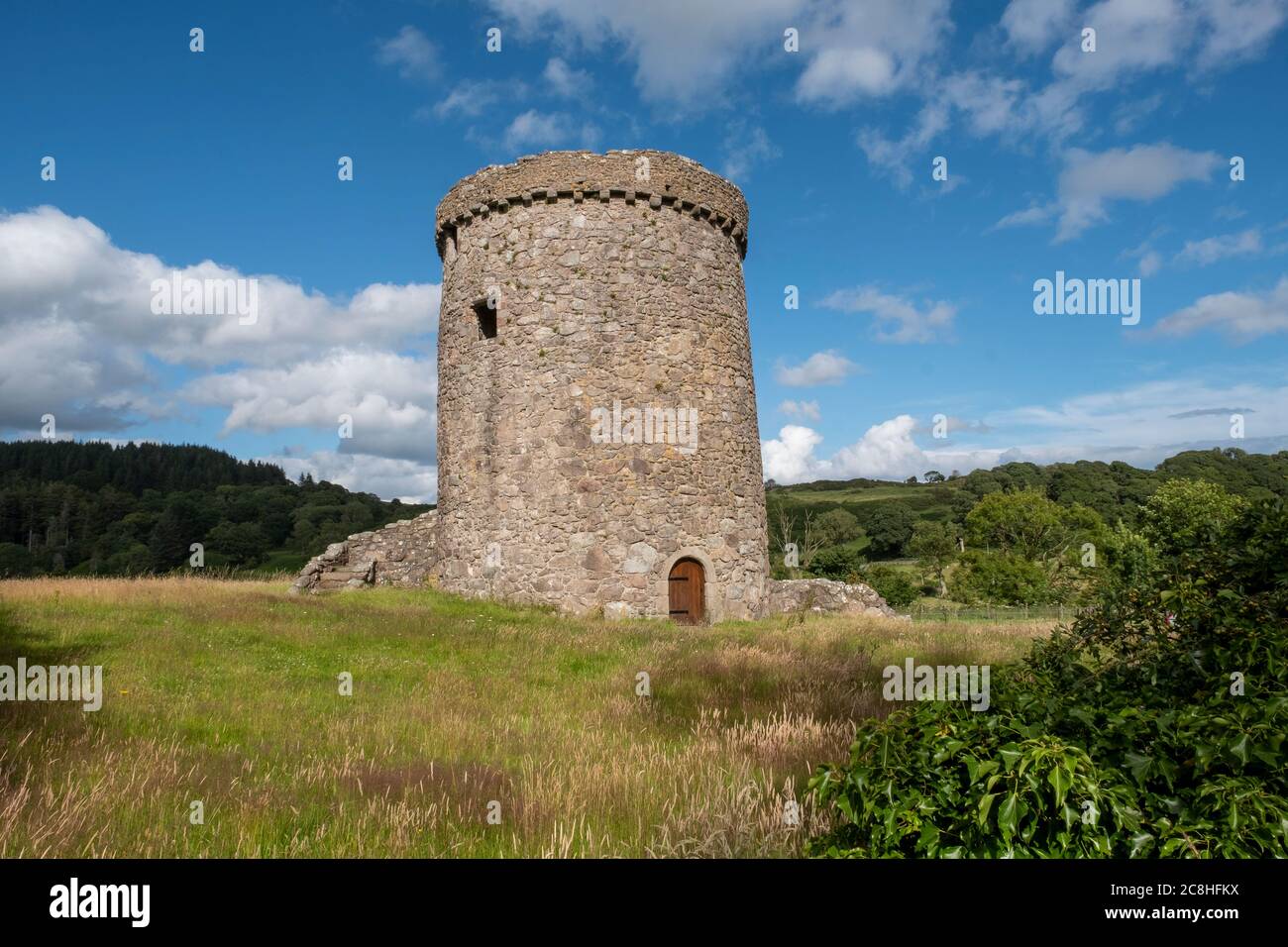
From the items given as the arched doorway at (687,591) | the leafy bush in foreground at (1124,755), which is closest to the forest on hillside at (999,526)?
the arched doorway at (687,591)

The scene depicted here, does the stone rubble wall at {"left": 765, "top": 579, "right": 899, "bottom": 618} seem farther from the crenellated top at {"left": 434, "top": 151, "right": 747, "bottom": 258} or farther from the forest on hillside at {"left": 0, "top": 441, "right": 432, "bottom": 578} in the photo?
the forest on hillside at {"left": 0, "top": 441, "right": 432, "bottom": 578}

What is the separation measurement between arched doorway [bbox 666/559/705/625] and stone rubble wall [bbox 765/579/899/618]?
12.6 feet

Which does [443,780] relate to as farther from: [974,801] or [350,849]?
[974,801]

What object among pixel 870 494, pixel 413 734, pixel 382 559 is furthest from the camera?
pixel 870 494

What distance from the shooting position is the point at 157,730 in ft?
23.4

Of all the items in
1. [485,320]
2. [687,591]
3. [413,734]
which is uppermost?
Result: [485,320]

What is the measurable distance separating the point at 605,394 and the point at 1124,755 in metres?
15.1

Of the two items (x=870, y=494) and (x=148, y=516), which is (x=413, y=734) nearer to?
(x=148, y=516)

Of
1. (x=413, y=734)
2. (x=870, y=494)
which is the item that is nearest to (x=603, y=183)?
(x=413, y=734)

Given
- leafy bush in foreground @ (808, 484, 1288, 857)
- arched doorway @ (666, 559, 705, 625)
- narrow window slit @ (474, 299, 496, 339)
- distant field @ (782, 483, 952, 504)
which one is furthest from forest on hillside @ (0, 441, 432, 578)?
distant field @ (782, 483, 952, 504)

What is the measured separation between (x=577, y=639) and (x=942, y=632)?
9.20 m

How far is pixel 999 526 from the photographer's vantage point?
6956cm
